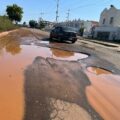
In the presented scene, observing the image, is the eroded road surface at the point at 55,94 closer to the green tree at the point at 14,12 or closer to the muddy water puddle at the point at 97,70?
the muddy water puddle at the point at 97,70

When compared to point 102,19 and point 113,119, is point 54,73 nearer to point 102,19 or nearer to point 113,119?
point 113,119

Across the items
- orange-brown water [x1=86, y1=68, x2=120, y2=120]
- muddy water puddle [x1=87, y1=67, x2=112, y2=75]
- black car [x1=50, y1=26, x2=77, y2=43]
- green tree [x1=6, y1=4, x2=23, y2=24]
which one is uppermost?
orange-brown water [x1=86, y1=68, x2=120, y2=120]

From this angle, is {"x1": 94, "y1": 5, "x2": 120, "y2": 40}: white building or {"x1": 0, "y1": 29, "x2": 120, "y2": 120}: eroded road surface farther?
{"x1": 94, "y1": 5, "x2": 120, "y2": 40}: white building

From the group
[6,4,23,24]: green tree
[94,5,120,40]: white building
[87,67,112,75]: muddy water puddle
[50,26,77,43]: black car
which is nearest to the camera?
[87,67,112,75]: muddy water puddle

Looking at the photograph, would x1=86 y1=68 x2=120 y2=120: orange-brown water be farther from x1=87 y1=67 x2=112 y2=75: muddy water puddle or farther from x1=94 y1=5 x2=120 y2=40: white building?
x1=94 y1=5 x2=120 y2=40: white building

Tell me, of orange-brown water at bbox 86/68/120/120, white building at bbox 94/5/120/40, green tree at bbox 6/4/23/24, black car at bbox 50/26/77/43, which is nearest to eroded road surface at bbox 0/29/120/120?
orange-brown water at bbox 86/68/120/120

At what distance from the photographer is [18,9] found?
87.0m

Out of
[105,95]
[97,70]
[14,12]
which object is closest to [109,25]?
[14,12]

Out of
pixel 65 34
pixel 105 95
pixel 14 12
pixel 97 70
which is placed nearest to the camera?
pixel 105 95

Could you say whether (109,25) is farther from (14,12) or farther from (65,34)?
(65,34)

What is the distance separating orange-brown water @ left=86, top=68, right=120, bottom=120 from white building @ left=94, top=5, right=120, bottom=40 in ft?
157

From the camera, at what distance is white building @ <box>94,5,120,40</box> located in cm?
5734

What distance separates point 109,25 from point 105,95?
57077 mm

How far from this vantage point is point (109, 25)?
2482 inches
